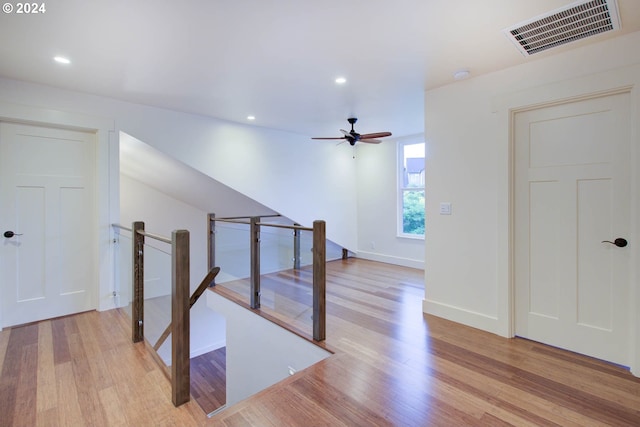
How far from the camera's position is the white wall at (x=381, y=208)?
19.2 feet

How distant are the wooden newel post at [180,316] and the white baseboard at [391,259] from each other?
4.51 meters

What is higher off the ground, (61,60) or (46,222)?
(61,60)

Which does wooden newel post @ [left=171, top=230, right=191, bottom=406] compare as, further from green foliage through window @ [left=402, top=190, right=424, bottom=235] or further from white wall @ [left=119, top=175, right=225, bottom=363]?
green foliage through window @ [left=402, top=190, right=424, bottom=235]

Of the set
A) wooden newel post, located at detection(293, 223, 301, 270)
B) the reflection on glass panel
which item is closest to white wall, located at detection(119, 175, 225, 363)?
the reflection on glass panel

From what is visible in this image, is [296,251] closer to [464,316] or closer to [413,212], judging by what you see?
[464,316]

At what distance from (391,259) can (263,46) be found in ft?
15.3

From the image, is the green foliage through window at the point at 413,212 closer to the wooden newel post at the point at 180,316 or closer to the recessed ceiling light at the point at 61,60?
the wooden newel post at the point at 180,316

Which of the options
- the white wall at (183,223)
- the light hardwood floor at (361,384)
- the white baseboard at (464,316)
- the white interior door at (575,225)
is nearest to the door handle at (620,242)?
the white interior door at (575,225)

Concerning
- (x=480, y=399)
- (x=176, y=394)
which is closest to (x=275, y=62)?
(x=176, y=394)

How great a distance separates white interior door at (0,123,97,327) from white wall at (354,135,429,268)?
4.66 meters

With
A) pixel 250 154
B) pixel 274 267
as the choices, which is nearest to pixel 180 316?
pixel 274 267

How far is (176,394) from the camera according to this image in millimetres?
1925

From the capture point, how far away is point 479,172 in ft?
9.80

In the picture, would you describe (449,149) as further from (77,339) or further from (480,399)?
(77,339)
